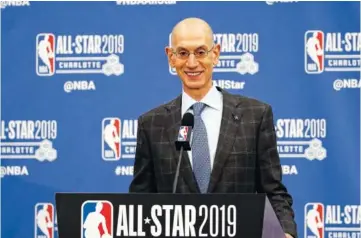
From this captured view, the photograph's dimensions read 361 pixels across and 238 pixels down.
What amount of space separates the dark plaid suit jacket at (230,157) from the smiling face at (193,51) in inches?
5.8

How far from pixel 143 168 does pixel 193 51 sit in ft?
1.45

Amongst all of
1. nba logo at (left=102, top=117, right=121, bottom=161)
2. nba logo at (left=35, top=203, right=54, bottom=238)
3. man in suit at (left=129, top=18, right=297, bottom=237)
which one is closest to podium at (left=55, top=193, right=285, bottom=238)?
man in suit at (left=129, top=18, right=297, bottom=237)

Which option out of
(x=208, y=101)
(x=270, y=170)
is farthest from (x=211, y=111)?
(x=270, y=170)

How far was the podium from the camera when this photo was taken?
1992mm

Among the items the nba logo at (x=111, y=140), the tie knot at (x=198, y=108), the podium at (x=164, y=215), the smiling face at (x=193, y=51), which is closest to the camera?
the podium at (x=164, y=215)

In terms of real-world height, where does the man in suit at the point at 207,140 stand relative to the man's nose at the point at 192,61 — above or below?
below

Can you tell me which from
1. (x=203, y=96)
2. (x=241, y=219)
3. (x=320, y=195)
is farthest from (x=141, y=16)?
(x=241, y=219)

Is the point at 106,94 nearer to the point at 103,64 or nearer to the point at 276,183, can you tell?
the point at 103,64

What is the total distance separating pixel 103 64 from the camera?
458 cm

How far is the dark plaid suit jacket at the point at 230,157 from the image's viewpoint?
2482 mm

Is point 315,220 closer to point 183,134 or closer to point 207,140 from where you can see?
point 207,140

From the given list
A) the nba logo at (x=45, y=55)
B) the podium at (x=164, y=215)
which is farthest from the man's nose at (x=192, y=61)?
the nba logo at (x=45, y=55)

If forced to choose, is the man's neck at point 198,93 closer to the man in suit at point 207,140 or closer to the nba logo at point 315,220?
the man in suit at point 207,140

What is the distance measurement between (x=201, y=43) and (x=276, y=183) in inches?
20.6
